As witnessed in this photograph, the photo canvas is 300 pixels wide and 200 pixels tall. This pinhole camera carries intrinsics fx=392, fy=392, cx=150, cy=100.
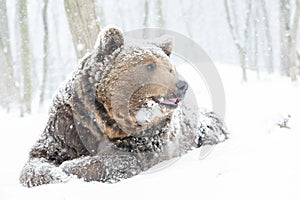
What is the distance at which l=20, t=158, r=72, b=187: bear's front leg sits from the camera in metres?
3.21

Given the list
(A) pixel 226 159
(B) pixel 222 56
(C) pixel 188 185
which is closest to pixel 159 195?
(C) pixel 188 185

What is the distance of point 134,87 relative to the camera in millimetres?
3482

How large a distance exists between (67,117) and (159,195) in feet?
5.55

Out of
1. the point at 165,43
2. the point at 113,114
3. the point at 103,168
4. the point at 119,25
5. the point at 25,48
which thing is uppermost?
the point at 165,43

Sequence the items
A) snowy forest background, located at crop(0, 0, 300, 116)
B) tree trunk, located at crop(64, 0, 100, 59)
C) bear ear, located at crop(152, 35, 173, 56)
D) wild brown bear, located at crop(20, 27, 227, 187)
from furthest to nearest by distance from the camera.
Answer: snowy forest background, located at crop(0, 0, 300, 116)
tree trunk, located at crop(64, 0, 100, 59)
bear ear, located at crop(152, 35, 173, 56)
wild brown bear, located at crop(20, 27, 227, 187)

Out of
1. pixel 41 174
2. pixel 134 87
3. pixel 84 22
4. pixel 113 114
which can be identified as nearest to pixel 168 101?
pixel 134 87

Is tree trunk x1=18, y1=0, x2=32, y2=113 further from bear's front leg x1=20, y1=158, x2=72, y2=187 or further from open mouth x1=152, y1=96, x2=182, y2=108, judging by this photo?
open mouth x1=152, y1=96, x2=182, y2=108

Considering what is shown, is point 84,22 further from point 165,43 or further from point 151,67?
point 151,67

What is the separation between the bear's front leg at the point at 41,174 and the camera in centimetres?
321

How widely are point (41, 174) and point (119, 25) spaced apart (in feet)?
131

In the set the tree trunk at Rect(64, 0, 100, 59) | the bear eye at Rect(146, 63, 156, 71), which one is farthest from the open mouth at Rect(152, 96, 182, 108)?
the tree trunk at Rect(64, 0, 100, 59)

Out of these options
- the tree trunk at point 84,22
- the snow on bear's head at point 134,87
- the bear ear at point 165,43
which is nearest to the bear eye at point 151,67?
the snow on bear's head at point 134,87

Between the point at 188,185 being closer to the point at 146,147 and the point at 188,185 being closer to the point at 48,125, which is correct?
the point at 146,147

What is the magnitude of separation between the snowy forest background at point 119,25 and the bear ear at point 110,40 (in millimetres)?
2695
